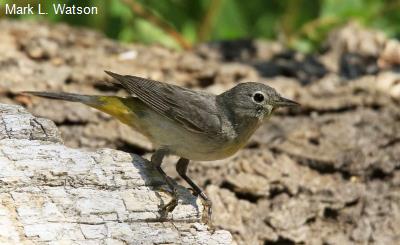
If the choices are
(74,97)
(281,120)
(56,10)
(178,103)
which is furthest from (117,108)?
(56,10)

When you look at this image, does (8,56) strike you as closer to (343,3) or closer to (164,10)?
(164,10)

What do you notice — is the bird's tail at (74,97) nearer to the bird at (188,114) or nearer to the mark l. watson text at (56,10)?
the bird at (188,114)

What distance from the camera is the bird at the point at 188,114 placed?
529 centimetres

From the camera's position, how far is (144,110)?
5.54 metres

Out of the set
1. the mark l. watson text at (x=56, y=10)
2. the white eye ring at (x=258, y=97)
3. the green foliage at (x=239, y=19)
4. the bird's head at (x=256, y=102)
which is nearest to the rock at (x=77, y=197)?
the bird's head at (x=256, y=102)

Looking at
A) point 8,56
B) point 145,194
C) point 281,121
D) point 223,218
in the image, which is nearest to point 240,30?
point 281,121

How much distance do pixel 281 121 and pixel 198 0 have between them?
1808mm

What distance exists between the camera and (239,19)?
839 centimetres

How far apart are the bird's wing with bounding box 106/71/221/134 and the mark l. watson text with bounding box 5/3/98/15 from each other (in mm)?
2735

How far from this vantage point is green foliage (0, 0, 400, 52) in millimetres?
8070

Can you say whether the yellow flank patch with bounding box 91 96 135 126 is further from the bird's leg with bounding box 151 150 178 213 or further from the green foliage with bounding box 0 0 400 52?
the green foliage with bounding box 0 0 400 52

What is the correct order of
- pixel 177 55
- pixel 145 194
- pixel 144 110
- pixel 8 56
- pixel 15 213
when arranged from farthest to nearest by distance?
pixel 177 55, pixel 8 56, pixel 144 110, pixel 145 194, pixel 15 213

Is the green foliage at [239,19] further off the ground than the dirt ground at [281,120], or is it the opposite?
the green foliage at [239,19]

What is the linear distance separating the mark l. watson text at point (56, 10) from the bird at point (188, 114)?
2.74 meters
